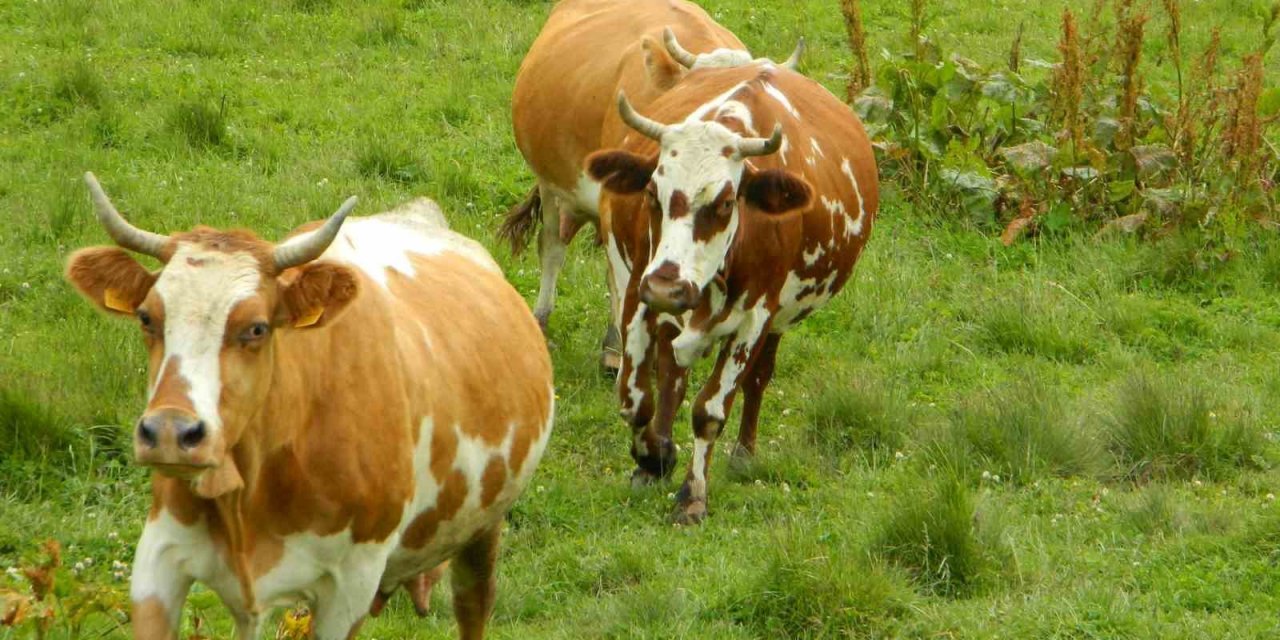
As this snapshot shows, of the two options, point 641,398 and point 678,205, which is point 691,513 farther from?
point 678,205

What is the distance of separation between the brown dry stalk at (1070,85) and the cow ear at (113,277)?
715cm

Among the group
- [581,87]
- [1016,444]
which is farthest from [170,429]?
[581,87]

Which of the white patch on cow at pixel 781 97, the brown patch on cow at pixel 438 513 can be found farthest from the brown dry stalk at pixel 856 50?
the brown patch on cow at pixel 438 513

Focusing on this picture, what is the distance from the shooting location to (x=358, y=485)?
4.70m

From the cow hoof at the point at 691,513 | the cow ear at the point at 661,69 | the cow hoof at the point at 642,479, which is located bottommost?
the cow hoof at the point at 642,479

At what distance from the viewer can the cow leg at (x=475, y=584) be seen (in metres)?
5.93

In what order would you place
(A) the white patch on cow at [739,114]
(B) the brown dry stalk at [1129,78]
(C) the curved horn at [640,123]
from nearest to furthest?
(C) the curved horn at [640,123] < (A) the white patch on cow at [739,114] < (B) the brown dry stalk at [1129,78]

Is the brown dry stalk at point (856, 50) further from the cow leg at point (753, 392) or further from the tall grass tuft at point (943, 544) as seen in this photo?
the tall grass tuft at point (943, 544)

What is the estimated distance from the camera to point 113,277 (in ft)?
14.9

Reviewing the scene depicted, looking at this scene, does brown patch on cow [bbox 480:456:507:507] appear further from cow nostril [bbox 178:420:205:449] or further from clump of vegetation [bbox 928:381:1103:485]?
clump of vegetation [bbox 928:381:1103:485]

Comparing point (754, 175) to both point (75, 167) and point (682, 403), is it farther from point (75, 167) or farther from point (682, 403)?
point (75, 167)

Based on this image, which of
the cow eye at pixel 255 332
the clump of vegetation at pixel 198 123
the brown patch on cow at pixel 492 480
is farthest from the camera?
the clump of vegetation at pixel 198 123

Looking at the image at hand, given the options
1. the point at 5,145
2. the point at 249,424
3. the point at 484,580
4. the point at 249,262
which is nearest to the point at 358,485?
the point at 249,424

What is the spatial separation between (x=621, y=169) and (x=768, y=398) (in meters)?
1.98
